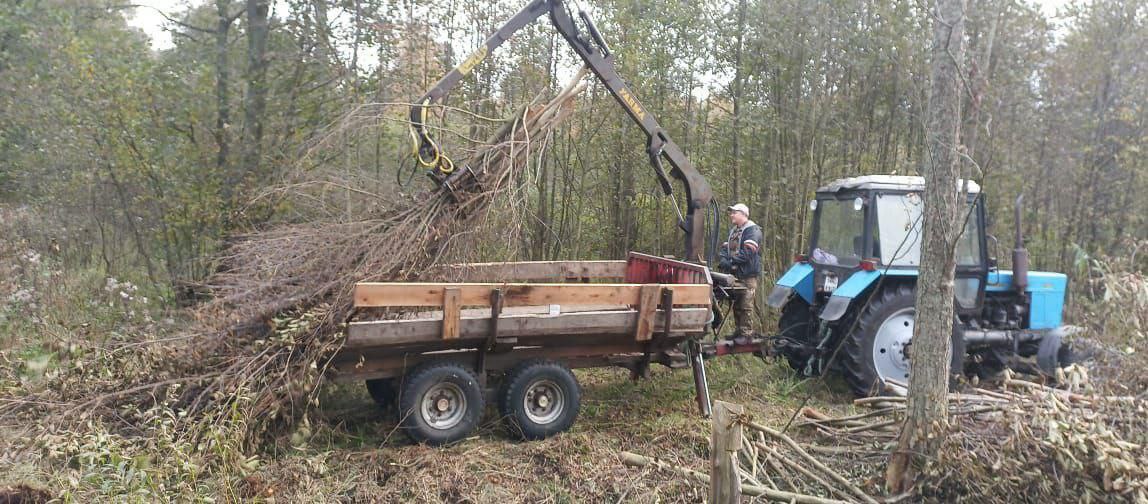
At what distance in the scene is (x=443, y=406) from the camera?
5117 mm

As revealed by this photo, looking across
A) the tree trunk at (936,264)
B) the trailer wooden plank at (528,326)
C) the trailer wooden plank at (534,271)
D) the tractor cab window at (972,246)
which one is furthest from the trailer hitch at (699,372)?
the tractor cab window at (972,246)

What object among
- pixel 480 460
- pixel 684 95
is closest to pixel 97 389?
pixel 480 460

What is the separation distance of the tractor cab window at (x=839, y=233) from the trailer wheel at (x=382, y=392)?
3.94 meters

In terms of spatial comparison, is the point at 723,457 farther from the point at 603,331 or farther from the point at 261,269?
the point at 261,269

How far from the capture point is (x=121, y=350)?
4.74 m

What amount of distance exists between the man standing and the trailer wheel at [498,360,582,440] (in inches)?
71.9

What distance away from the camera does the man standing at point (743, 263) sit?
6547 mm

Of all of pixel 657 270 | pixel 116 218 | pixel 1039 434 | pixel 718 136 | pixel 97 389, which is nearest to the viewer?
pixel 1039 434

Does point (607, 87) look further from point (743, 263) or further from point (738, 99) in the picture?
point (738, 99)

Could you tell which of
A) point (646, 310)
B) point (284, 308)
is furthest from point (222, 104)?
point (646, 310)

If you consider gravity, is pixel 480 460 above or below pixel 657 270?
below

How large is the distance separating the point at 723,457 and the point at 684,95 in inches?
321

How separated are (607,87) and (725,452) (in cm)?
379

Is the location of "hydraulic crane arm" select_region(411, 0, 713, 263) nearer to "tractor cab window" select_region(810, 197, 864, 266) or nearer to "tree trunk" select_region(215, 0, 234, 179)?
"tractor cab window" select_region(810, 197, 864, 266)
